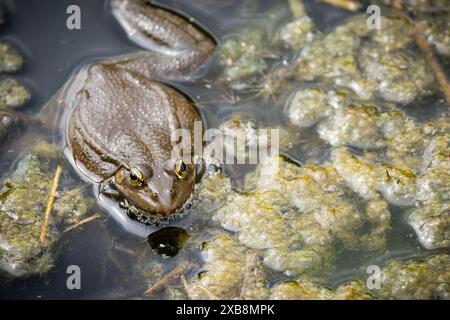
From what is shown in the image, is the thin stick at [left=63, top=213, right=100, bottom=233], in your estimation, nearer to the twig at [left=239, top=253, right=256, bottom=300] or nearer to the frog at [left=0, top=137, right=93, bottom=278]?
the frog at [left=0, top=137, right=93, bottom=278]

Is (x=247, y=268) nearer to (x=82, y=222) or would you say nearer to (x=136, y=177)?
(x=136, y=177)

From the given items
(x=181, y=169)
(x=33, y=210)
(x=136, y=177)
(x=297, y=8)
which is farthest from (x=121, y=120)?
(x=297, y=8)

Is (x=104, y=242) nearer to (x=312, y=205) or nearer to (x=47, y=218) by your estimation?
(x=47, y=218)

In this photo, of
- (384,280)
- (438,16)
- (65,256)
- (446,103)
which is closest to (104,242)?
(65,256)

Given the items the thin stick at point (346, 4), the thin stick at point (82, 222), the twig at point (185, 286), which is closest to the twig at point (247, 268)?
the twig at point (185, 286)

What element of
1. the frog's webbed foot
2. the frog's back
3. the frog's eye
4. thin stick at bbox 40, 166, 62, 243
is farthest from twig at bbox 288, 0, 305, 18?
thin stick at bbox 40, 166, 62, 243
